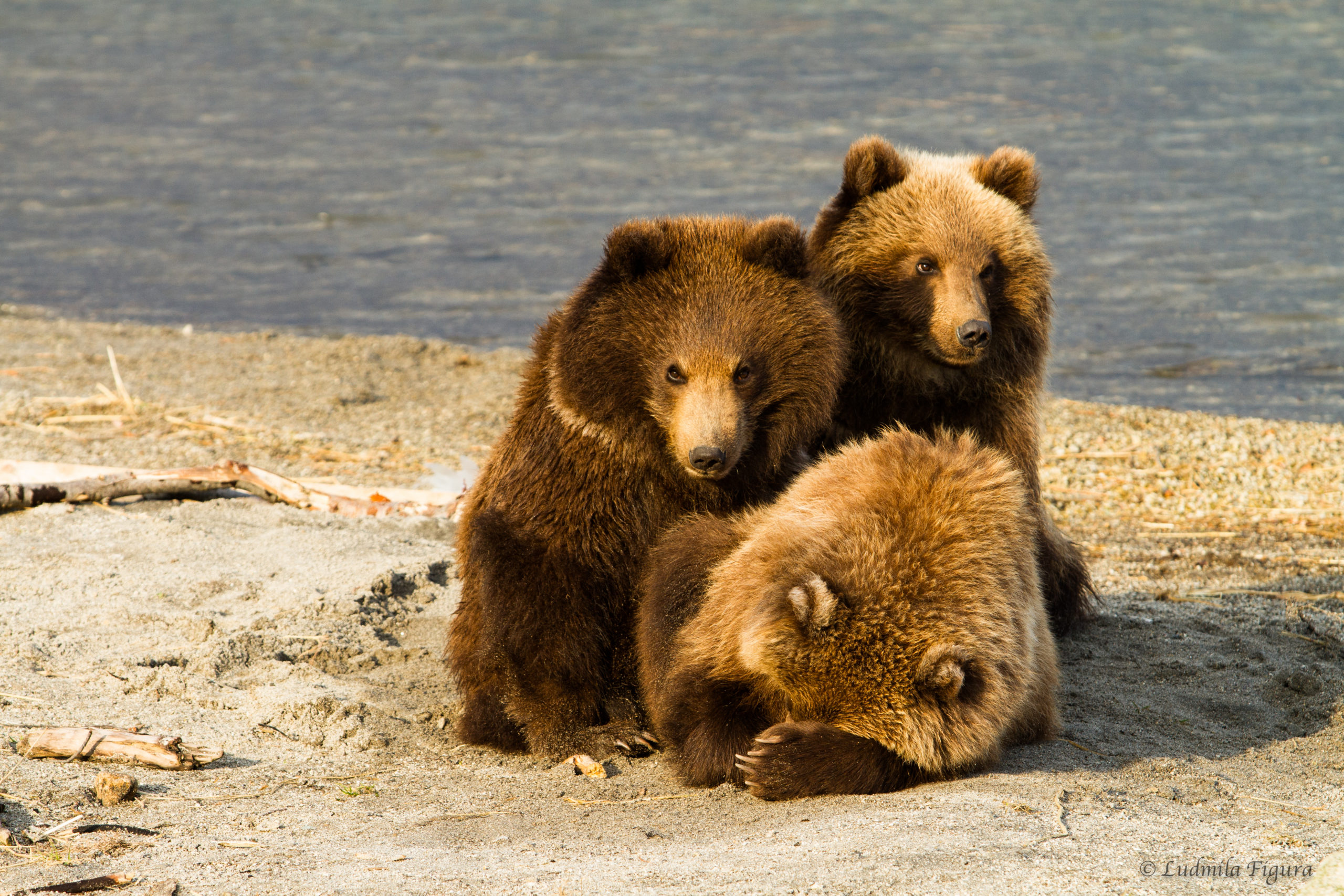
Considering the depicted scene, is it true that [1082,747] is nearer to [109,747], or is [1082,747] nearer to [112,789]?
[112,789]

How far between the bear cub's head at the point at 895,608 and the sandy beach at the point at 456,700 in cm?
27

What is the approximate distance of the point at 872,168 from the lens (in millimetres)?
5965

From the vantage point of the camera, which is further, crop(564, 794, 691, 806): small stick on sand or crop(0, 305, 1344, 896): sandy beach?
crop(564, 794, 691, 806): small stick on sand

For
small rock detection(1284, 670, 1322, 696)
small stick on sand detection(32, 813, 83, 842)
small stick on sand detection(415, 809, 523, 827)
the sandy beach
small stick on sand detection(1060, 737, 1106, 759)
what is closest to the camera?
the sandy beach

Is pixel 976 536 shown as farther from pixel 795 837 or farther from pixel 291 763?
pixel 291 763

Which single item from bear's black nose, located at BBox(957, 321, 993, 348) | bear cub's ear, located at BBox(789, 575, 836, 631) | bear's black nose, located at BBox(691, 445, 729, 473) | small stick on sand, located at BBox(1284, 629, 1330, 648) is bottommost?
small stick on sand, located at BBox(1284, 629, 1330, 648)

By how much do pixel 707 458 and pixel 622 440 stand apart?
0.53m

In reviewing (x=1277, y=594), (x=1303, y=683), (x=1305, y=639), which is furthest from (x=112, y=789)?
(x=1277, y=594)

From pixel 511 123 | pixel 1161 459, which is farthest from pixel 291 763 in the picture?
pixel 511 123

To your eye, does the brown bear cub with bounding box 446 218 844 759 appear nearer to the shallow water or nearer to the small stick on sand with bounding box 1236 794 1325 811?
the small stick on sand with bounding box 1236 794 1325 811

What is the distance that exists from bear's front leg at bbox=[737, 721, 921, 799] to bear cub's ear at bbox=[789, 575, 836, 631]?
357 mm

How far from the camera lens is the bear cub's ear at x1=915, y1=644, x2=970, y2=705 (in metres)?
4.06

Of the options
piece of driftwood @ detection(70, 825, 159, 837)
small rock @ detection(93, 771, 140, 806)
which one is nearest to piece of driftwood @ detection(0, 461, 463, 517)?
small rock @ detection(93, 771, 140, 806)

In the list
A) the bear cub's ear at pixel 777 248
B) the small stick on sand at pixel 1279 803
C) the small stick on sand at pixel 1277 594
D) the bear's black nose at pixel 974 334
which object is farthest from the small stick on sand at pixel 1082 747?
the small stick on sand at pixel 1277 594
